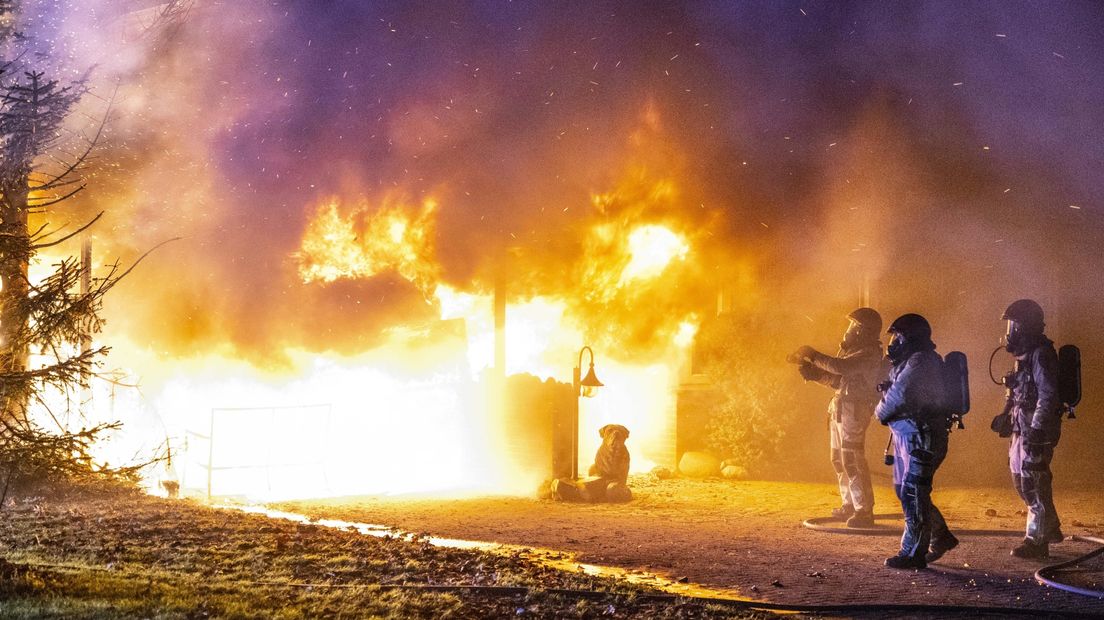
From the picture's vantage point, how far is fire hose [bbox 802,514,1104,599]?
700 cm

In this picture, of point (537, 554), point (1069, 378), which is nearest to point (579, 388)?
point (537, 554)

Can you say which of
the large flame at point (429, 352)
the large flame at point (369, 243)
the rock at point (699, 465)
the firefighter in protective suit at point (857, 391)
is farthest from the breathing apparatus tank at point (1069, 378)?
the large flame at point (369, 243)

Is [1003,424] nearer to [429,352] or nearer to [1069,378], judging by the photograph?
[1069,378]

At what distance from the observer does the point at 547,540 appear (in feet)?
31.4

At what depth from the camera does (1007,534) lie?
969 cm

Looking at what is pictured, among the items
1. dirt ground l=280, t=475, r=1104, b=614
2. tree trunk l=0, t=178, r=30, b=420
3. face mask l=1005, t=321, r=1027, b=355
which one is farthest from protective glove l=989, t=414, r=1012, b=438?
tree trunk l=0, t=178, r=30, b=420

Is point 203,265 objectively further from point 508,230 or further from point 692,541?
point 692,541

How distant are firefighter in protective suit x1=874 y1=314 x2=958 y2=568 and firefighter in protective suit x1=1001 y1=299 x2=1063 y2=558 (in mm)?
1059

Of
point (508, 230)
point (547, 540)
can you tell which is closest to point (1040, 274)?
point (508, 230)

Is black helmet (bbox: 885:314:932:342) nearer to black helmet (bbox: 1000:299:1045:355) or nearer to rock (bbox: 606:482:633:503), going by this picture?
black helmet (bbox: 1000:299:1045:355)

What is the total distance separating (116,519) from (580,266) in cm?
879

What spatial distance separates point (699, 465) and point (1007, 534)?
7.00 meters

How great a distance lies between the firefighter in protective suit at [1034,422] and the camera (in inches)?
330

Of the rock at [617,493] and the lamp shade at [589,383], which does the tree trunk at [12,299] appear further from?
the rock at [617,493]
